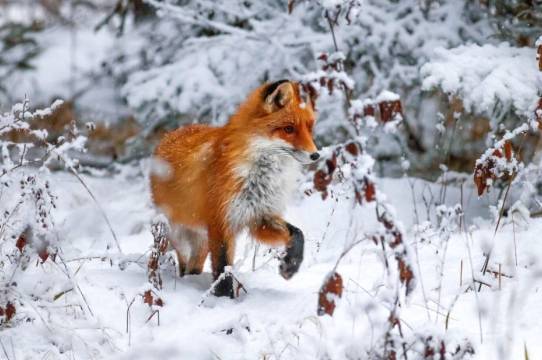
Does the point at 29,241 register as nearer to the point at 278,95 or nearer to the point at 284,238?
the point at 284,238

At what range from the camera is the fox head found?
15.1 feet

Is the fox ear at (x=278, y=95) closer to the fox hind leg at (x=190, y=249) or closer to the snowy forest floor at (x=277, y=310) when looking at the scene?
the snowy forest floor at (x=277, y=310)

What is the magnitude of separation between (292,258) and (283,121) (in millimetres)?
835

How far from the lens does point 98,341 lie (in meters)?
3.84

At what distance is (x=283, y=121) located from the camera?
4629 mm

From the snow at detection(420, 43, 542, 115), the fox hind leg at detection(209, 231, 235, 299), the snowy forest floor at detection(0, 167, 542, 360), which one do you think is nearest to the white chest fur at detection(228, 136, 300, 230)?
the fox hind leg at detection(209, 231, 235, 299)

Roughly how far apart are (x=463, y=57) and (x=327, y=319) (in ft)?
10.9

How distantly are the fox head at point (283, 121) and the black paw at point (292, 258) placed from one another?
1.59ft

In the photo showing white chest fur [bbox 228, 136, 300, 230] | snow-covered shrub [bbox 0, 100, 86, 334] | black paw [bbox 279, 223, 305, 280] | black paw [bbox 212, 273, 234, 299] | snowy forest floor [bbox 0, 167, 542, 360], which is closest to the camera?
snowy forest floor [bbox 0, 167, 542, 360]

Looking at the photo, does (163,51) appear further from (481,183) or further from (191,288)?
(481,183)

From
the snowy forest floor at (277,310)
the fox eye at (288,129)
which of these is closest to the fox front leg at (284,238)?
the snowy forest floor at (277,310)

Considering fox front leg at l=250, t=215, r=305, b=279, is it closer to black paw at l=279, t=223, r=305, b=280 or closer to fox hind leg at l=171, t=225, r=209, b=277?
black paw at l=279, t=223, r=305, b=280

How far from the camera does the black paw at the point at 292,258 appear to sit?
440 centimetres

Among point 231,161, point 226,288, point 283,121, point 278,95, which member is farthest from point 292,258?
point 278,95
